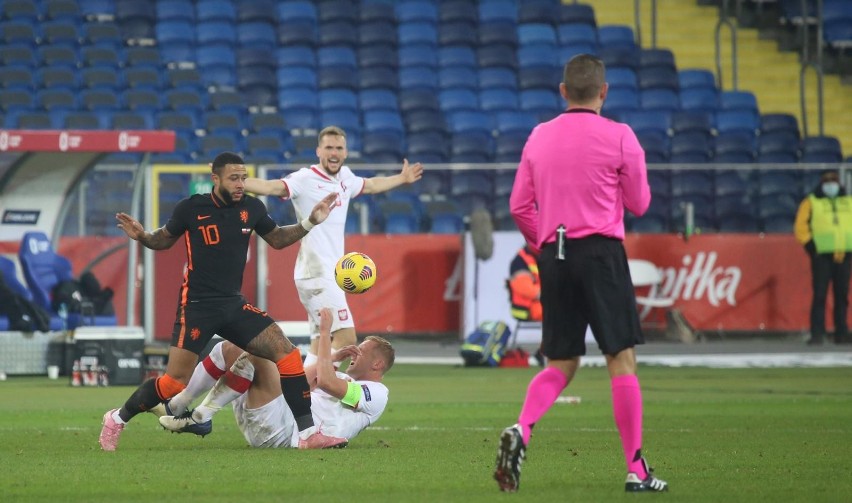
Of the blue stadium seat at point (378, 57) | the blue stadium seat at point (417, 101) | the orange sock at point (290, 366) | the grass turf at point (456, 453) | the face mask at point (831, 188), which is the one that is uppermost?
the blue stadium seat at point (378, 57)

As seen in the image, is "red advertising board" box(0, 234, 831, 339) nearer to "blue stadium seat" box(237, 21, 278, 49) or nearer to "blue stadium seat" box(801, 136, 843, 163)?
"blue stadium seat" box(801, 136, 843, 163)

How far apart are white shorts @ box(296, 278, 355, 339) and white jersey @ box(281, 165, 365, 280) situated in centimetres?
6

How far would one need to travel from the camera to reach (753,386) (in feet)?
53.0

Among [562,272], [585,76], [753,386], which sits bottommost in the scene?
[753,386]

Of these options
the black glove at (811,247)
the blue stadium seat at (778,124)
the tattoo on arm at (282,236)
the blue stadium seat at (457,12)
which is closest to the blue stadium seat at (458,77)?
the blue stadium seat at (457,12)

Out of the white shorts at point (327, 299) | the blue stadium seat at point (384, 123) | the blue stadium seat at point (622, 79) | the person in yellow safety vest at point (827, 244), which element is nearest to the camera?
the white shorts at point (327, 299)

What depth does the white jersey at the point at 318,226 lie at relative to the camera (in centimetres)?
1252

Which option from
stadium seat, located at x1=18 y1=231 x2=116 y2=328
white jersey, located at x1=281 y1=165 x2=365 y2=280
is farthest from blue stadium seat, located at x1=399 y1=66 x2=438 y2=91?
white jersey, located at x1=281 y1=165 x2=365 y2=280

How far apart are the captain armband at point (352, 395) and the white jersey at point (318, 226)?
9.76 ft

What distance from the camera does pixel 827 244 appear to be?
21875 mm

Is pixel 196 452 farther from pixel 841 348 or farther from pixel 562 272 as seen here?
pixel 841 348

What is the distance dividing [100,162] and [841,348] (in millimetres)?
10966

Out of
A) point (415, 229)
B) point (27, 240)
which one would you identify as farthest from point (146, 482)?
point (415, 229)

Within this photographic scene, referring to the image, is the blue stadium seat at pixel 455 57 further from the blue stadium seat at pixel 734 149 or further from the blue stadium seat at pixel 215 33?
the blue stadium seat at pixel 734 149
